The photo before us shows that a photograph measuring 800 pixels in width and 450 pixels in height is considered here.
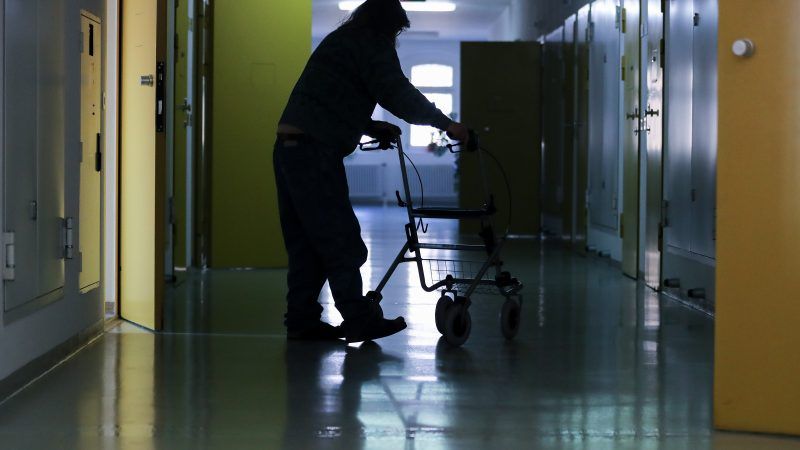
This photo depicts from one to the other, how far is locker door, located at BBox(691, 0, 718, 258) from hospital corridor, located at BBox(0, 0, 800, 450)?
1.0 inches

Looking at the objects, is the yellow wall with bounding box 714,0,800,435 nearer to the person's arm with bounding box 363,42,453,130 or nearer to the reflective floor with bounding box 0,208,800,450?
the reflective floor with bounding box 0,208,800,450

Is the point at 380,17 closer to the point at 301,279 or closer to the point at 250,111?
the point at 301,279

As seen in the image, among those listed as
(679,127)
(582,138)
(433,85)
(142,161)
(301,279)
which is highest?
(433,85)

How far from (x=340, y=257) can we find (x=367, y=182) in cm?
1569

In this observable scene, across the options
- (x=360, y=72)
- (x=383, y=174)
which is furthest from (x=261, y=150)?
(x=383, y=174)

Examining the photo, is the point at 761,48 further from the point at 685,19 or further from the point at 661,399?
the point at 685,19

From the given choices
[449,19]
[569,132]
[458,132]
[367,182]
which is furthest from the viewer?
[367,182]

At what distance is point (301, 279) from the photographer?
4266 mm

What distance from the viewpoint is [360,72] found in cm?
406

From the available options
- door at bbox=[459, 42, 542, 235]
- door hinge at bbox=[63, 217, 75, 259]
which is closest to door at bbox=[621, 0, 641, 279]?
door at bbox=[459, 42, 542, 235]

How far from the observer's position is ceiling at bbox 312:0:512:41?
16250 mm

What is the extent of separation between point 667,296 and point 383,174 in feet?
45.7

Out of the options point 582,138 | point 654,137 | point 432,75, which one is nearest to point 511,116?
point 582,138

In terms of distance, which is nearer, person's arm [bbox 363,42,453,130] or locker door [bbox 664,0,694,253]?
person's arm [bbox 363,42,453,130]
